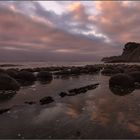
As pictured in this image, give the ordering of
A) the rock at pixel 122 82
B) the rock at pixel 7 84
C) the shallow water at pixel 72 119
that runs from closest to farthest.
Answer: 1. the shallow water at pixel 72 119
2. the rock at pixel 7 84
3. the rock at pixel 122 82

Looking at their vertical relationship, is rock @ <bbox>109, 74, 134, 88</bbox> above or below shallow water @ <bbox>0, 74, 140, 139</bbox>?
above

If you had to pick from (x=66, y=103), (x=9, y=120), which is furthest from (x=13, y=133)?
(x=66, y=103)

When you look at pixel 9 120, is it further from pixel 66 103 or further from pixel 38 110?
pixel 66 103

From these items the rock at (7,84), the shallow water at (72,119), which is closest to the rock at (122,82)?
the shallow water at (72,119)

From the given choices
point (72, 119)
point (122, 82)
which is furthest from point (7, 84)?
point (72, 119)

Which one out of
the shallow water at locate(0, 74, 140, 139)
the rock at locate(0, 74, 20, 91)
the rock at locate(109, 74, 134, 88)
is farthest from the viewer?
the rock at locate(109, 74, 134, 88)

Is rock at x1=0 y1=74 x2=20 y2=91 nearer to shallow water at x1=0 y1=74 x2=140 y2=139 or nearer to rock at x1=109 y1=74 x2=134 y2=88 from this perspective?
shallow water at x1=0 y1=74 x2=140 y2=139

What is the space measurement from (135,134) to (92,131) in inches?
62.8

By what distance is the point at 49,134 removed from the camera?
9.66m

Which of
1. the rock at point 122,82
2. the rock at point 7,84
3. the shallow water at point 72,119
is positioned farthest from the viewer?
the rock at point 122,82

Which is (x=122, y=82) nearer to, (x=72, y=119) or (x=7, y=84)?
(x=7, y=84)

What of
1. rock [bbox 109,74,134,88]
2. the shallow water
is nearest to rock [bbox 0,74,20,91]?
the shallow water

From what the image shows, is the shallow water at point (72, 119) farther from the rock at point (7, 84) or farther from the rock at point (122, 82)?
the rock at point (122, 82)

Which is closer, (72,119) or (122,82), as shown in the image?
(72,119)
